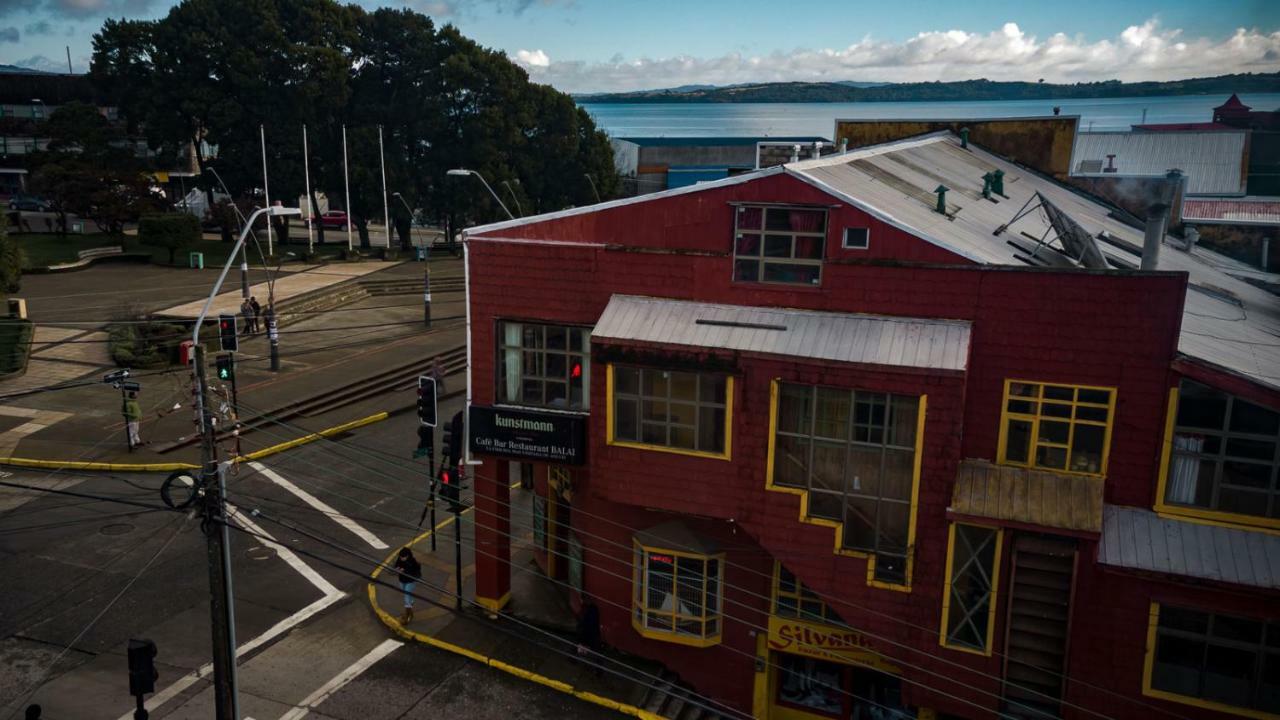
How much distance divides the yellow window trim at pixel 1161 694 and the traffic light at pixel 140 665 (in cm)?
1691

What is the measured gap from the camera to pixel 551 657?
68.6 ft

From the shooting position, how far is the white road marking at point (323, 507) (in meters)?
26.5

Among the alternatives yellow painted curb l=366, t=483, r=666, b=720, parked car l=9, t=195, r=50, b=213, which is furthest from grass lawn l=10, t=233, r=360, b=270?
yellow painted curb l=366, t=483, r=666, b=720

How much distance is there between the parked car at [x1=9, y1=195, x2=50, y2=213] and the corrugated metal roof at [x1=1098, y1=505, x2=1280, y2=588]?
88.4 metres

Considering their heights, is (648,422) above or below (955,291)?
below

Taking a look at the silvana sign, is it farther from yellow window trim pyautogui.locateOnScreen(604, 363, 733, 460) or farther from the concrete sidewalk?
the concrete sidewalk

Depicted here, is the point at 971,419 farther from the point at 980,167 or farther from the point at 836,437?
the point at 980,167

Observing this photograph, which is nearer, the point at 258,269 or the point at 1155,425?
the point at 1155,425

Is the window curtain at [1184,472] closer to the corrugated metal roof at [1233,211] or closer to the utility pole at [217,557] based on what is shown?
the utility pole at [217,557]

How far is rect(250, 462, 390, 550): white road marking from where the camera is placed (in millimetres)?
26484

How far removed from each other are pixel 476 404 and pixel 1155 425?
13.7 meters

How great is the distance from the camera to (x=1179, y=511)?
15.8 m

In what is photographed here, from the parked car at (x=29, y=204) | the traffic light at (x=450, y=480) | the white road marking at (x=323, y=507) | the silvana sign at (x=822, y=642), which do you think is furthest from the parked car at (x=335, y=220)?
the silvana sign at (x=822, y=642)

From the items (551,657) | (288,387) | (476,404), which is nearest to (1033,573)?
(551,657)
